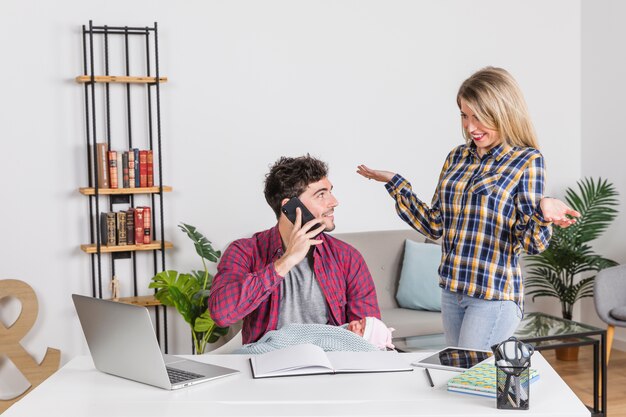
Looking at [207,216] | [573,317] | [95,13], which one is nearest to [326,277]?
[207,216]

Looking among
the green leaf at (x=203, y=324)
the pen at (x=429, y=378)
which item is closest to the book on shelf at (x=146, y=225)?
the green leaf at (x=203, y=324)

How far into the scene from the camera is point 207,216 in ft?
15.6

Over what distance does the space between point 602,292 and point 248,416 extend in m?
3.33

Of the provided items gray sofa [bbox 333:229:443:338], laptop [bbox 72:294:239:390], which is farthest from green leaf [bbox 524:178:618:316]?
laptop [bbox 72:294:239:390]

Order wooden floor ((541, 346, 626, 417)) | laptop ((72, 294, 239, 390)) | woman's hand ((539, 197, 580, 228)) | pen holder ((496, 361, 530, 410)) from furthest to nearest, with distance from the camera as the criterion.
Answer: wooden floor ((541, 346, 626, 417)), woman's hand ((539, 197, 580, 228)), laptop ((72, 294, 239, 390)), pen holder ((496, 361, 530, 410))

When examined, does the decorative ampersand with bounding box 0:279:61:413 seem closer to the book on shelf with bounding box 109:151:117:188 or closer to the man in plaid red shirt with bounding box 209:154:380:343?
the book on shelf with bounding box 109:151:117:188

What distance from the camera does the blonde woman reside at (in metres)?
2.54

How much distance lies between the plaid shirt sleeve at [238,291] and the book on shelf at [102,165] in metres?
2.07

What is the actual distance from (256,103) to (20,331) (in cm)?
180

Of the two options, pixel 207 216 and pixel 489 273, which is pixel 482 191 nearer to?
pixel 489 273

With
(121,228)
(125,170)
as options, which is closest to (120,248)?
(121,228)

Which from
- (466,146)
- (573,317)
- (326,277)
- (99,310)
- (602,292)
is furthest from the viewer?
(573,317)

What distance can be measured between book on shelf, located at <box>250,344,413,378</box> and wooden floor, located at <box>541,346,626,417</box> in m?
2.36

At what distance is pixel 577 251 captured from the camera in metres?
5.13
